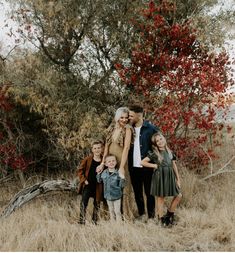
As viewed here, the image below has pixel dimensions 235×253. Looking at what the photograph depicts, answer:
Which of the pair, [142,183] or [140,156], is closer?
[140,156]

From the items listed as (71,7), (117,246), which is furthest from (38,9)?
(117,246)

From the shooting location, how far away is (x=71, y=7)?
8859mm

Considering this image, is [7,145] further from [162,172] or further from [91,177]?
[162,172]

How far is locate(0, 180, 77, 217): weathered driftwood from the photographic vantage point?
717 centimetres

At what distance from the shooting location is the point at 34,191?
742 cm

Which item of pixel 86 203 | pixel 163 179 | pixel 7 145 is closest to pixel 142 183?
pixel 163 179

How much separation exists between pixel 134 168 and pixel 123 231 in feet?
3.78

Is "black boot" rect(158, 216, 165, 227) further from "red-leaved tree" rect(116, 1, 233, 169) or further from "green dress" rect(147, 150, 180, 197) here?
"red-leaved tree" rect(116, 1, 233, 169)

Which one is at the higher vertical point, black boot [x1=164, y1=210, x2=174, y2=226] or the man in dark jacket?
the man in dark jacket

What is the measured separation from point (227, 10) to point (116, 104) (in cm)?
346

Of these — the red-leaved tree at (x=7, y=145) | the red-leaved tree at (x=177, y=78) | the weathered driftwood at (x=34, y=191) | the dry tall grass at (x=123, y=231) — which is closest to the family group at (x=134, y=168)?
the dry tall grass at (x=123, y=231)

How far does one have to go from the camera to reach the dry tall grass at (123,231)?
555 centimetres

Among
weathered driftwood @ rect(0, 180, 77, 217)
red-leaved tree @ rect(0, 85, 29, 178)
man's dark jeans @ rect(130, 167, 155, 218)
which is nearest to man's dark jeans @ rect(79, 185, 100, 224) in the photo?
man's dark jeans @ rect(130, 167, 155, 218)

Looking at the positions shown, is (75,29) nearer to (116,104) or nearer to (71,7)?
(71,7)
